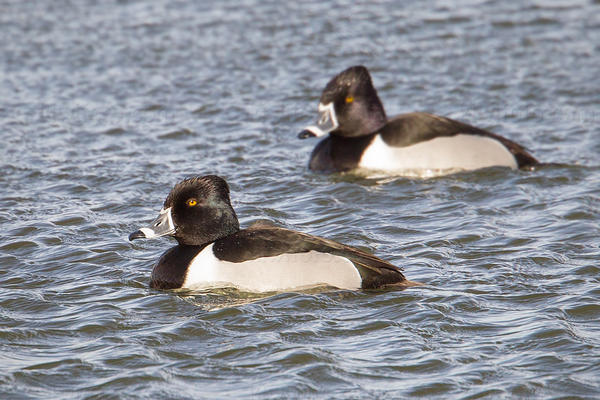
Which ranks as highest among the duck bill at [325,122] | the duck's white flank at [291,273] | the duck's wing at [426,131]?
the duck bill at [325,122]

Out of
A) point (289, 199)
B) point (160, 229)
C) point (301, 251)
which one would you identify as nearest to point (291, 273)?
point (301, 251)

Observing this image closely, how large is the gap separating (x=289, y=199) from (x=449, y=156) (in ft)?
6.72

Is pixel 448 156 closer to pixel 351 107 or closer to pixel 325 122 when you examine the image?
pixel 351 107

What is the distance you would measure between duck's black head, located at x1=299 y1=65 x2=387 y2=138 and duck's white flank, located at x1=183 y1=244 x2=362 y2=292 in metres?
4.43

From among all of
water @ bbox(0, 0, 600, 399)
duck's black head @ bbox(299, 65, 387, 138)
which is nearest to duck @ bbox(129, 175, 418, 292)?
water @ bbox(0, 0, 600, 399)

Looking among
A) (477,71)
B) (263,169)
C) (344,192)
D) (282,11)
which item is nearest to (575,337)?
(344,192)

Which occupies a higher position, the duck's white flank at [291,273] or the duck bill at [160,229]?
the duck bill at [160,229]

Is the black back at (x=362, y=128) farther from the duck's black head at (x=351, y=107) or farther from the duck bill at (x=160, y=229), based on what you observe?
the duck bill at (x=160, y=229)

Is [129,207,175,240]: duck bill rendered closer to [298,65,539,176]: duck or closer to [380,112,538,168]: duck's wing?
[298,65,539,176]: duck

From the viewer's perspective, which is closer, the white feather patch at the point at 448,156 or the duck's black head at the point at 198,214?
the duck's black head at the point at 198,214

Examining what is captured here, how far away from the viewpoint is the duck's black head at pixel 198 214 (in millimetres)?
8133

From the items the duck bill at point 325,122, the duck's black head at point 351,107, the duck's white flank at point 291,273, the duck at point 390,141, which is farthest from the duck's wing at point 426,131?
the duck's white flank at point 291,273

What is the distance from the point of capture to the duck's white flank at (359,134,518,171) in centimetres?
1159

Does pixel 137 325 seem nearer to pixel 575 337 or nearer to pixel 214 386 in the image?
pixel 214 386
